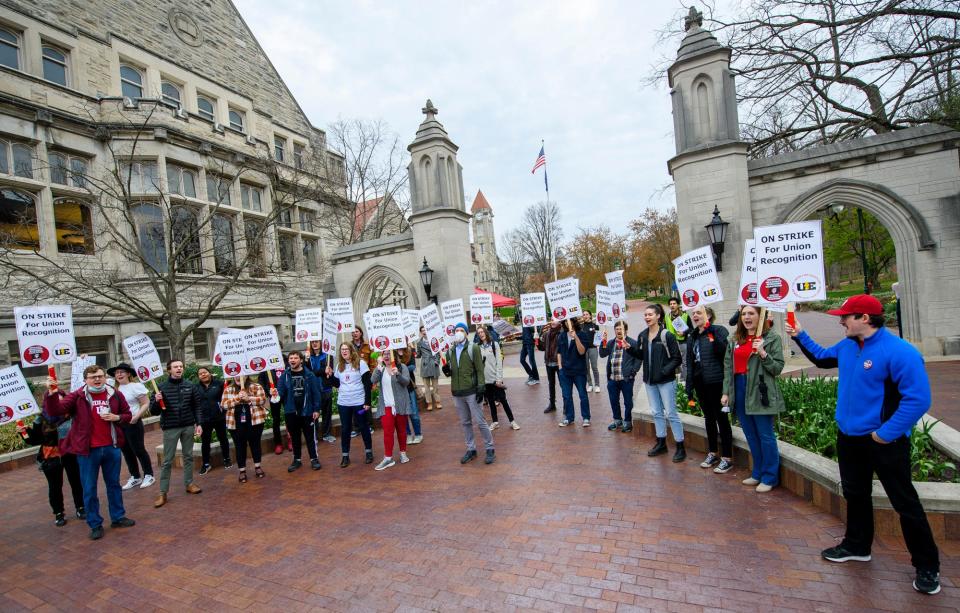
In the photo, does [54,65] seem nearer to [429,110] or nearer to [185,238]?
[185,238]

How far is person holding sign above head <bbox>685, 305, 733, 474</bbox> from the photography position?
5.18 m

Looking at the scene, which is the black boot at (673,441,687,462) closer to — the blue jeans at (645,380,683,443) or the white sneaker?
the blue jeans at (645,380,683,443)

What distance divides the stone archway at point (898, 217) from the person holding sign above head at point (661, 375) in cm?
759

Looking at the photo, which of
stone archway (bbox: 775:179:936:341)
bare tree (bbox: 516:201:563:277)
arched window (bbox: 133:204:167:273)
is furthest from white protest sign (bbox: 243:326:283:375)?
bare tree (bbox: 516:201:563:277)

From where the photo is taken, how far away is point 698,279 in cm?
553

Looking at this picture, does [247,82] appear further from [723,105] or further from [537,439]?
[537,439]

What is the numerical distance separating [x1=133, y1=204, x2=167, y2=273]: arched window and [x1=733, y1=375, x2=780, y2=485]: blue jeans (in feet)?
54.1

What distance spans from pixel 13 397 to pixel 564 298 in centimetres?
820

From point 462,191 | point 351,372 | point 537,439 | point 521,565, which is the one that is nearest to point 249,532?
point 351,372

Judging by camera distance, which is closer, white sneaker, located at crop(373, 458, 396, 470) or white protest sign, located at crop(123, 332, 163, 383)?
white sneaker, located at crop(373, 458, 396, 470)

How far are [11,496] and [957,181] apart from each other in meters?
19.2

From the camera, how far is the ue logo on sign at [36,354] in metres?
6.45

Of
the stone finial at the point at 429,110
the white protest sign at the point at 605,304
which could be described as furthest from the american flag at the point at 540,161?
the white protest sign at the point at 605,304

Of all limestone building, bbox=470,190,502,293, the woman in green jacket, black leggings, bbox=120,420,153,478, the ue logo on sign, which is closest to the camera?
the woman in green jacket
